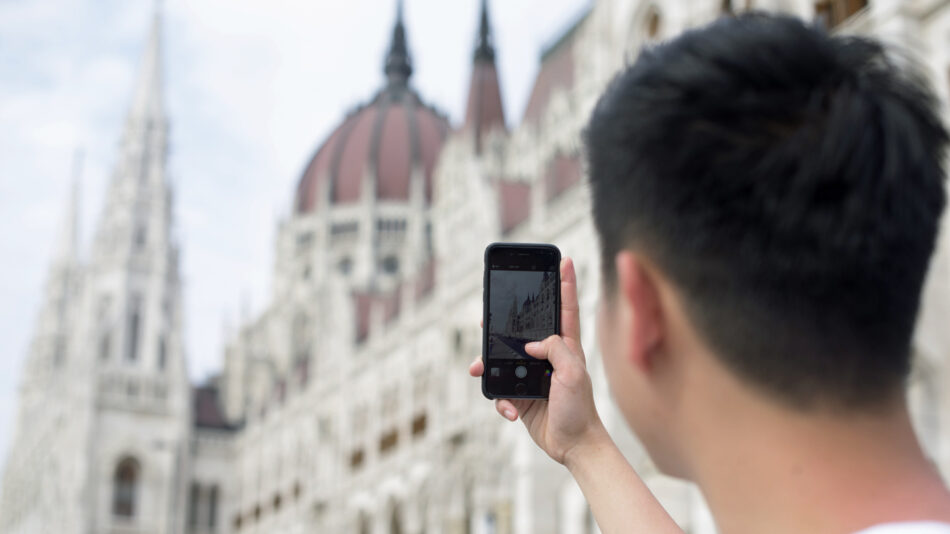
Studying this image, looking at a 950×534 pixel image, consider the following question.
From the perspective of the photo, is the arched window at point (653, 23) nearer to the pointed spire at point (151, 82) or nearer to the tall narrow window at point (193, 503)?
the tall narrow window at point (193, 503)

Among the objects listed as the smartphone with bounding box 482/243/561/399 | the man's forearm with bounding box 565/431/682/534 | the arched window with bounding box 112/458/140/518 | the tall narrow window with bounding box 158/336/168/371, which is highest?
the smartphone with bounding box 482/243/561/399

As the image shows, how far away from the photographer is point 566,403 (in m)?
2.30

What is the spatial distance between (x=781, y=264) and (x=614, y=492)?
30.6 inches

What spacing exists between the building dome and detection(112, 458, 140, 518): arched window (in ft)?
54.7

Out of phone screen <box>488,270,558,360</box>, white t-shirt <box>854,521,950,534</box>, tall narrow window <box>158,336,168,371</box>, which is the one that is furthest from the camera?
tall narrow window <box>158,336,168,371</box>

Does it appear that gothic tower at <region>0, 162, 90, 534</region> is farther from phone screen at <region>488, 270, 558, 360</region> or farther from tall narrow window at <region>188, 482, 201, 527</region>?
phone screen at <region>488, 270, 558, 360</region>

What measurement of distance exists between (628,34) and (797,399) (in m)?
21.9

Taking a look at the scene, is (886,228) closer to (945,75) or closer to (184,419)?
(945,75)

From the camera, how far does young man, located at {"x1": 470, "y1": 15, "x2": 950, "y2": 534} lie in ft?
5.43

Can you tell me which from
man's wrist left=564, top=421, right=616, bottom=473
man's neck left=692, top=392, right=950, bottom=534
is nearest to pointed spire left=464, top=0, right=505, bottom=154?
man's wrist left=564, top=421, right=616, bottom=473

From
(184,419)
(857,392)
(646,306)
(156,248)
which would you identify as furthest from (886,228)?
(156,248)

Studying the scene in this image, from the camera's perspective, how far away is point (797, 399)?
170 cm

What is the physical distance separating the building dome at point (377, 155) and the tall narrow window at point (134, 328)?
10.5 metres

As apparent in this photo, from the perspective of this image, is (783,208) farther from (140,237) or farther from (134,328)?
(140,237)
